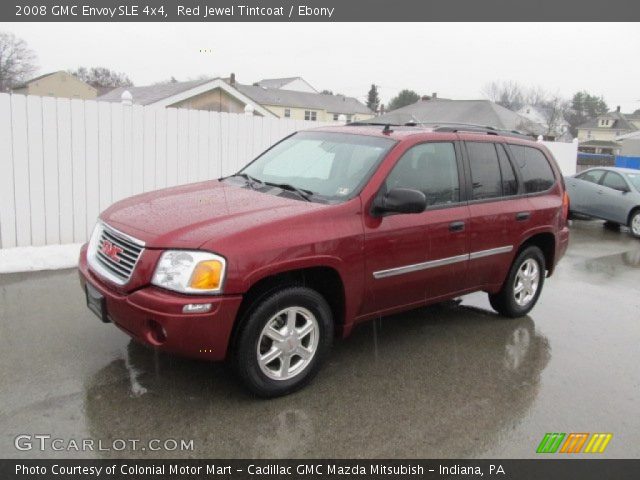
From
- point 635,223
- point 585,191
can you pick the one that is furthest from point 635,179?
point 635,223

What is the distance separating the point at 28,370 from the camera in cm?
390

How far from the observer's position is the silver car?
Answer: 39.8 ft

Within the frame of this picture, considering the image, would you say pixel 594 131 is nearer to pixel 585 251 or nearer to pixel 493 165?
pixel 585 251

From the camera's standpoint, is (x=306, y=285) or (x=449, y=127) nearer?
(x=306, y=285)

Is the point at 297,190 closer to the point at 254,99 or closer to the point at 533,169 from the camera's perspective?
the point at 533,169

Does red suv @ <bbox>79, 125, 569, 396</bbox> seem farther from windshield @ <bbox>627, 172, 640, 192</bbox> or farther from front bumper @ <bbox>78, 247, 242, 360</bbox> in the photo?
windshield @ <bbox>627, 172, 640, 192</bbox>

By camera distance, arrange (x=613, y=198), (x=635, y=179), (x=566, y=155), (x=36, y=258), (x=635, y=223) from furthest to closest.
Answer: (x=566, y=155)
(x=635, y=179)
(x=613, y=198)
(x=635, y=223)
(x=36, y=258)

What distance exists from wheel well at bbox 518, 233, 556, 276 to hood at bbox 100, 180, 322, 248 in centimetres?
282

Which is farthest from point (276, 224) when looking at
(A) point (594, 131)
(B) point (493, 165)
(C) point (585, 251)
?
(A) point (594, 131)

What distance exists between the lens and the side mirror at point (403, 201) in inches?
149

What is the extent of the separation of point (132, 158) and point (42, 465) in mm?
5569

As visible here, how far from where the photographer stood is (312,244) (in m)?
3.57

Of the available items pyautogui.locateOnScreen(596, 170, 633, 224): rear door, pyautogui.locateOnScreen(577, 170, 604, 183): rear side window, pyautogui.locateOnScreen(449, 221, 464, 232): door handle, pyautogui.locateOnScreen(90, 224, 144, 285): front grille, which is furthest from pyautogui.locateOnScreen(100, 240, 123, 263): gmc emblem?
pyautogui.locateOnScreen(577, 170, 604, 183): rear side window

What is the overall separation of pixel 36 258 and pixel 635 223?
11.8 meters
